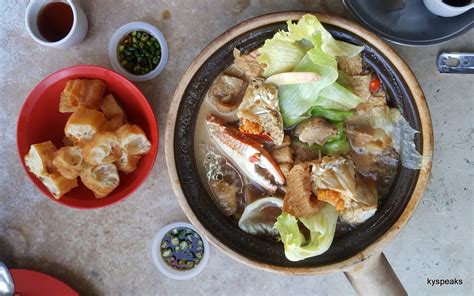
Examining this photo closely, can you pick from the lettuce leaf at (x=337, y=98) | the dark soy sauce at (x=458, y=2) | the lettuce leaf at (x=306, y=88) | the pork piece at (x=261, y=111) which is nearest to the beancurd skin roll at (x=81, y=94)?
the pork piece at (x=261, y=111)

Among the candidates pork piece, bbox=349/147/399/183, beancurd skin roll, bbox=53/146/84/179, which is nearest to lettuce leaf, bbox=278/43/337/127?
pork piece, bbox=349/147/399/183

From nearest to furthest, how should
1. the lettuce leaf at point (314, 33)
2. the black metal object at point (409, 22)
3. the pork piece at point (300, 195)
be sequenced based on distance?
the lettuce leaf at point (314, 33)
the pork piece at point (300, 195)
the black metal object at point (409, 22)

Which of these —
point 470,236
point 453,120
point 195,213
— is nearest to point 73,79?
point 195,213

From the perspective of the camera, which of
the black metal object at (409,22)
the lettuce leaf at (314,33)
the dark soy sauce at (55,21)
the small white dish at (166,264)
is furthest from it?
the small white dish at (166,264)

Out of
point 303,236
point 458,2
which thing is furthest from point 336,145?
point 458,2

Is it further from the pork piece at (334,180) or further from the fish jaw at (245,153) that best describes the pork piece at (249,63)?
the pork piece at (334,180)

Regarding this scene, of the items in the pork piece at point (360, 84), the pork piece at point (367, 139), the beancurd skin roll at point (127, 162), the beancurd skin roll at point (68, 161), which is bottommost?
the pork piece at point (367, 139)
